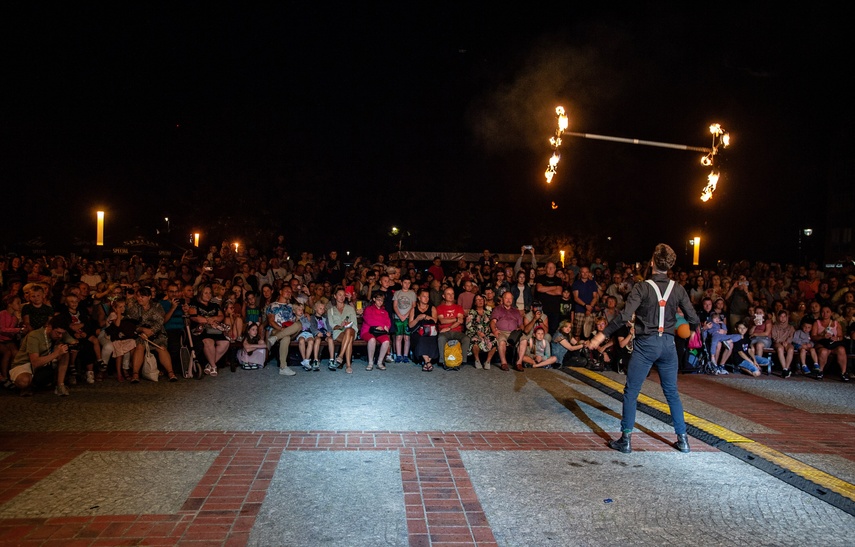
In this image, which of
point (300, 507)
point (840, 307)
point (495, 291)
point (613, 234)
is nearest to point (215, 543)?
point (300, 507)

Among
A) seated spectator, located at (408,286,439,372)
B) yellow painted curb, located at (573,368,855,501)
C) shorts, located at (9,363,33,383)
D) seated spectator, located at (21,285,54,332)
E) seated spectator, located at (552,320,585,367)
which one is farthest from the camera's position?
seated spectator, located at (552,320,585,367)

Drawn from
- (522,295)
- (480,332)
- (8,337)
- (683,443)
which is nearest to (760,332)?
(522,295)

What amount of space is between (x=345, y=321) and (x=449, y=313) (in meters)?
1.91

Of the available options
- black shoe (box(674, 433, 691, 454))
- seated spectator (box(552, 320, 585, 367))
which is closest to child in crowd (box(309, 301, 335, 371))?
seated spectator (box(552, 320, 585, 367))

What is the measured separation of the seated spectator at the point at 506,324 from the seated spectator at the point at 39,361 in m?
6.77

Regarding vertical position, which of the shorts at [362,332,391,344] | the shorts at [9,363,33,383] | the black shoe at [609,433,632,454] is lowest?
the black shoe at [609,433,632,454]

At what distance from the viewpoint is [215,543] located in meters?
3.53

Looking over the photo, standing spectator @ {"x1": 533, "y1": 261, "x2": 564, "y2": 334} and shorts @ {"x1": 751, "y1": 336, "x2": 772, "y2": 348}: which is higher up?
standing spectator @ {"x1": 533, "y1": 261, "x2": 564, "y2": 334}

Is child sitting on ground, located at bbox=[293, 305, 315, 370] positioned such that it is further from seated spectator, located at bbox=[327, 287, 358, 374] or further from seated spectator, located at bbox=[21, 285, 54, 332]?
seated spectator, located at bbox=[21, 285, 54, 332]

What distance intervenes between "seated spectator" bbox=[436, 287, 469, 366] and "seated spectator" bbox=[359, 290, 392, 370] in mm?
955

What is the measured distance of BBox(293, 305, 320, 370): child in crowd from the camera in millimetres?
9727

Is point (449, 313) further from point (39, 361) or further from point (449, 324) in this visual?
point (39, 361)

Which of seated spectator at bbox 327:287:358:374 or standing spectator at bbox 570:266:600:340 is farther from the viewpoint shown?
standing spectator at bbox 570:266:600:340

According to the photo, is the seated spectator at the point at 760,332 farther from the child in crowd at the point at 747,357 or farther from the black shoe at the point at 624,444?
the black shoe at the point at 624,444
